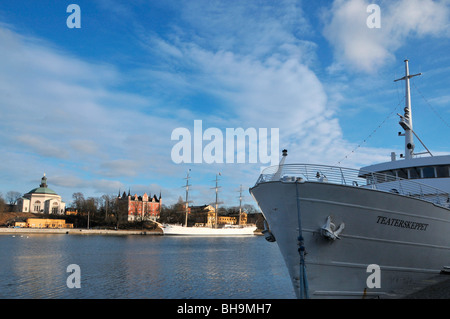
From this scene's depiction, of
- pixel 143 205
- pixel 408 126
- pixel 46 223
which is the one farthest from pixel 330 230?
pixel 143 205

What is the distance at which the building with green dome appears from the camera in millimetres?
133500

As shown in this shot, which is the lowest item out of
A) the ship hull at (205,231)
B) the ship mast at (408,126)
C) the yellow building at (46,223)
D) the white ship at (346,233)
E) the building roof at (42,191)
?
the ship hull at (205,231)

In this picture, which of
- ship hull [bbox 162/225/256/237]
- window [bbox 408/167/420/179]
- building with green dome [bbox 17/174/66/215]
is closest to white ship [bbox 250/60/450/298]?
window [bbox 408/167/420/179]

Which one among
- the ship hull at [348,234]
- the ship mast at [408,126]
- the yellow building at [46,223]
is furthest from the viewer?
the yellow building at [46,223]

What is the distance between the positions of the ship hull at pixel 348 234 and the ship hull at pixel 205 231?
263 ft

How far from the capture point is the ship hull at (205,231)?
8906 cm

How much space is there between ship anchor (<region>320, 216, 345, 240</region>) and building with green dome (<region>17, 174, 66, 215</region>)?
138 metres

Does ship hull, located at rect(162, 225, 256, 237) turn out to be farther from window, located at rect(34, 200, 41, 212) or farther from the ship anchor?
the ship anchor

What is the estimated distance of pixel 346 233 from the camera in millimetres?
10508

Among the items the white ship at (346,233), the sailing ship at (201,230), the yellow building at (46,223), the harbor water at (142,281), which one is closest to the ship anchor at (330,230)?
the white ship at (346,233)

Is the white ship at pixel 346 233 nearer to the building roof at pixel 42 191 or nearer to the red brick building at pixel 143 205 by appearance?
the red brick building at pixel 143 205

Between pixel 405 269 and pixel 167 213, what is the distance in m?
112
